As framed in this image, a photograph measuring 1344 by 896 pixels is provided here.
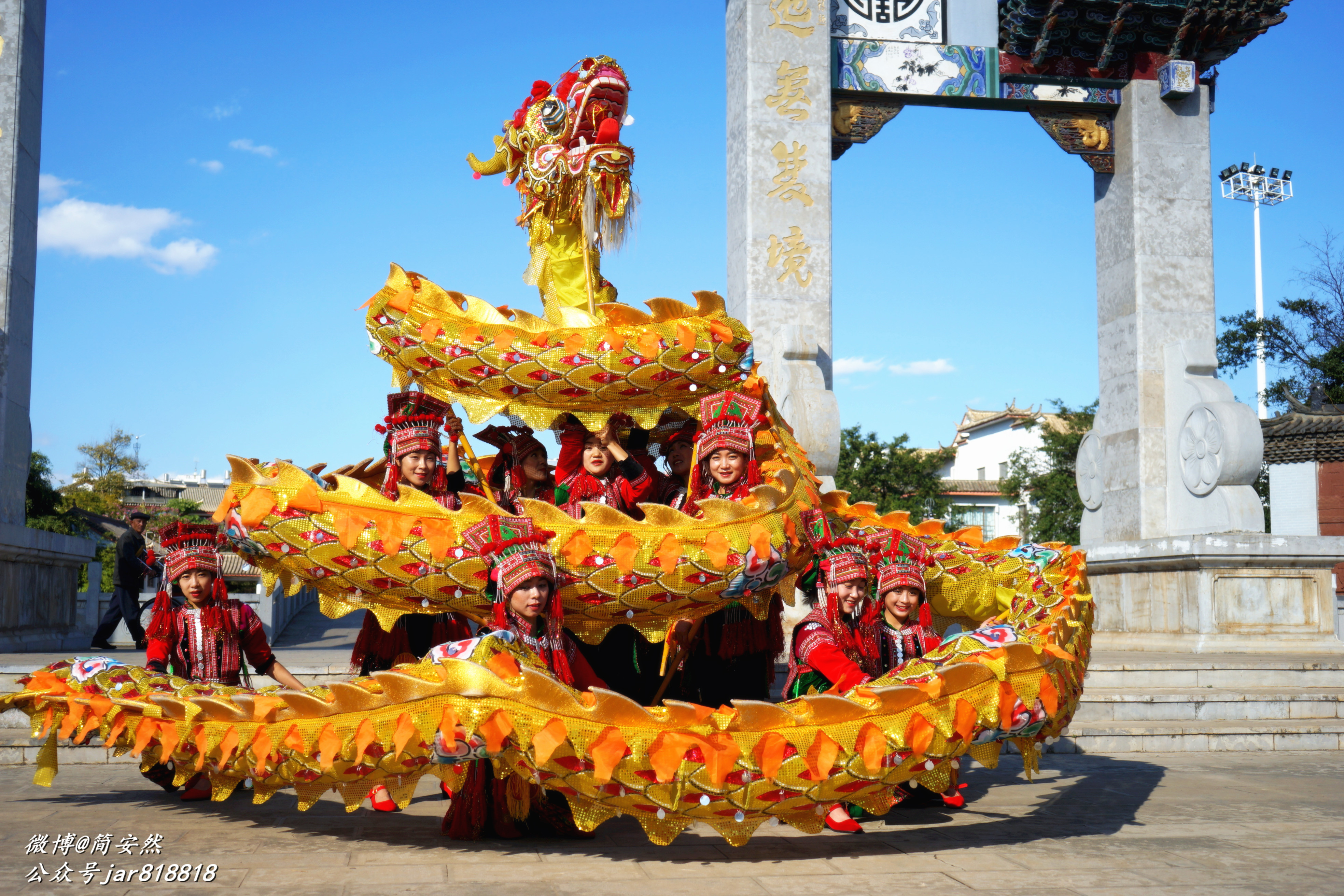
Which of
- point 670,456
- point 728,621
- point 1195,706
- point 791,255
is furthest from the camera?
point 791,255

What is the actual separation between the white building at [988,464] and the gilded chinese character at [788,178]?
26.8 metres

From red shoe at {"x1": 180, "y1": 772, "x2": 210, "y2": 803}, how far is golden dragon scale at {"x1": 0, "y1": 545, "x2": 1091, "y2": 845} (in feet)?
2.23

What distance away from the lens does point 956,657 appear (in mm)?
3639

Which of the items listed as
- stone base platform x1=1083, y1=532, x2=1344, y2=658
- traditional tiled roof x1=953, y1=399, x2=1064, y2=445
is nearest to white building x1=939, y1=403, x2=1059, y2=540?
traditional tiled roof x1=953, y1=399, x2=1064, y2=445

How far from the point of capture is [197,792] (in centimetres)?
441

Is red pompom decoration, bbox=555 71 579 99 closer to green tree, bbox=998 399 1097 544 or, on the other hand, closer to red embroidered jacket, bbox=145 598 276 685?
red embroidered jacket, bbox=145 598 276 685

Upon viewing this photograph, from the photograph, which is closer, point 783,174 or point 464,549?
point 464,549

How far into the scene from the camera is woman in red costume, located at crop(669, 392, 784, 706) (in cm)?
441

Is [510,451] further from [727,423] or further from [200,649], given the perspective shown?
[200,649]

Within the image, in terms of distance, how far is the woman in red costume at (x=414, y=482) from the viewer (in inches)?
169

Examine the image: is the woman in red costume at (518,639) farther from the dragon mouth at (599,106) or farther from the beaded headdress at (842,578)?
the dragon mouth at (599,106)

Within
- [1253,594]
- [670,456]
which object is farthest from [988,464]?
[670,456]

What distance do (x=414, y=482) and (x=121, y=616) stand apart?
6917 mm

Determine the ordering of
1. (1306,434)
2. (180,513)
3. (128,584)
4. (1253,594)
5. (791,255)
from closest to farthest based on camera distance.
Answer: (1253,594) < (128,584) < (791,255) < (1306,434) < (180,513)
